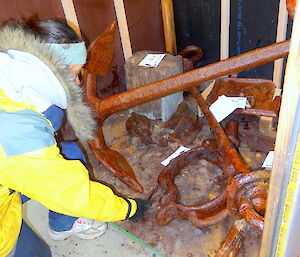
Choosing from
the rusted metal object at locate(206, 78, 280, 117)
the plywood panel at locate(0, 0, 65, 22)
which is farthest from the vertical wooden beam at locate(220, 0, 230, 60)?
the plywood panel at locate(0, 0, 65, 22)

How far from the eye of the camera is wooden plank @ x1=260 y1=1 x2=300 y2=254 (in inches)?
22.0

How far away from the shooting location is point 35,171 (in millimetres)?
1171

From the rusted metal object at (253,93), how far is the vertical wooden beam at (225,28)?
1.20ft

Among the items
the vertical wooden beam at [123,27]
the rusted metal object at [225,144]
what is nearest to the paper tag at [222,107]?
the rusted metal object at [225,144]

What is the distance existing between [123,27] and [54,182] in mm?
1981

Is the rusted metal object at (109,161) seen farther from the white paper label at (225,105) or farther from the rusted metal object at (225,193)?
the white paper label at (225,105)

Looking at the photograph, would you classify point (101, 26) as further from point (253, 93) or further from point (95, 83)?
point (253, 93)

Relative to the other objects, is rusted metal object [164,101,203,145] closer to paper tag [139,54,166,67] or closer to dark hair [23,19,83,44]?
paper tag [139,54,166,67]

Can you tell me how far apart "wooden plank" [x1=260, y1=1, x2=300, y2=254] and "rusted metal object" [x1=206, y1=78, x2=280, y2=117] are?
161cm

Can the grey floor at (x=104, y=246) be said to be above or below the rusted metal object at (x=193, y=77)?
below

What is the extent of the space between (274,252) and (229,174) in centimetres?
109

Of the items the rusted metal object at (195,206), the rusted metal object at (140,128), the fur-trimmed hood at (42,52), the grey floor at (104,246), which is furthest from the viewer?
the rusted metal object at (140,128)

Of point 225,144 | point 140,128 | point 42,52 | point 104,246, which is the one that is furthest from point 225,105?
point 42,52

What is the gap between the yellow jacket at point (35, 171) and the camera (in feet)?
3.70
